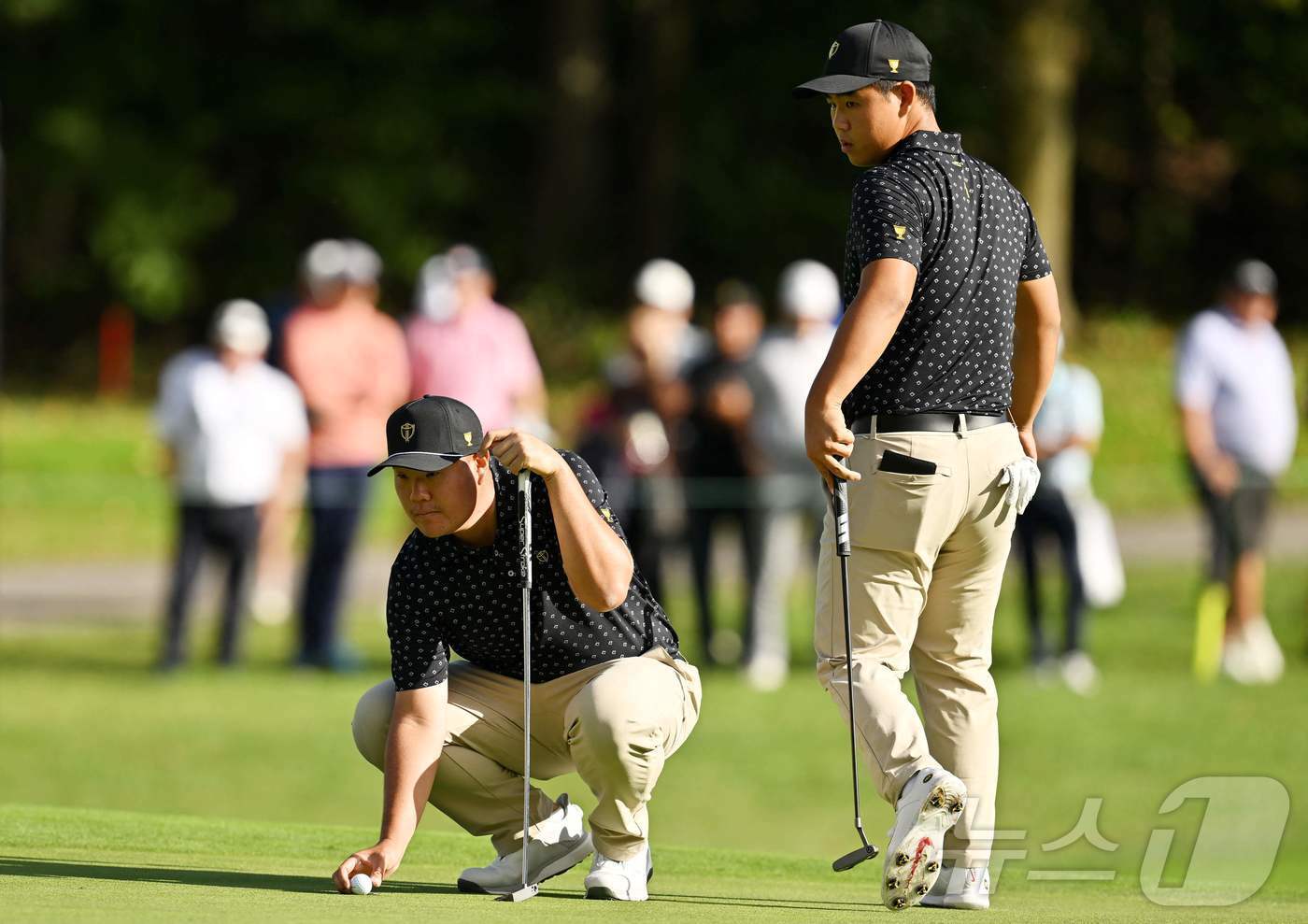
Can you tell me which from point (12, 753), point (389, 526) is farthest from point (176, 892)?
point (389, 526)

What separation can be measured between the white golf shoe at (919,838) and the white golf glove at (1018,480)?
0.75 m

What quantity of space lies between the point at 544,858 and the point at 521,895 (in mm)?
423

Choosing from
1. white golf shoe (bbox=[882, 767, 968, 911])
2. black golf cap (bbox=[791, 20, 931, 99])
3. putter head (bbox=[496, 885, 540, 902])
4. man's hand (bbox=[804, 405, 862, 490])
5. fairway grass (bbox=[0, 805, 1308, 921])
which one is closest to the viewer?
fairway grass (bbox=[0, 805, 1308, 921])

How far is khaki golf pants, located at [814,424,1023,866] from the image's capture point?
17.2 feet

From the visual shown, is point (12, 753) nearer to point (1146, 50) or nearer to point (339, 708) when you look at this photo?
point (339, 708)

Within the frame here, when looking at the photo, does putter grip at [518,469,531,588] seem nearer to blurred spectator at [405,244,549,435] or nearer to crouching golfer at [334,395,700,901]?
crouching golfer at [334,395,700,901]

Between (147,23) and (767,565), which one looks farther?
(147,23)

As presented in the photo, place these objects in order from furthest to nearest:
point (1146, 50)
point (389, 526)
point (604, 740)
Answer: point (1146, 50) < point (389, 526) < point (604, 740)

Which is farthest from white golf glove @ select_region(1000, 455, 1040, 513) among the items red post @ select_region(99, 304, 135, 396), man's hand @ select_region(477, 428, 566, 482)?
red post @ select_region(99, 304, 135, 396)

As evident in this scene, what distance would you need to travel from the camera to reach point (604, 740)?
5234 mm

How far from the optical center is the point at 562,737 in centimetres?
552

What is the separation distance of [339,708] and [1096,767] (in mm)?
3813

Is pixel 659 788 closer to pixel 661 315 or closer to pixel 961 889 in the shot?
pixel 661 315

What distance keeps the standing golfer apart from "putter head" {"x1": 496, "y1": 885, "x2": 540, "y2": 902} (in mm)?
858
